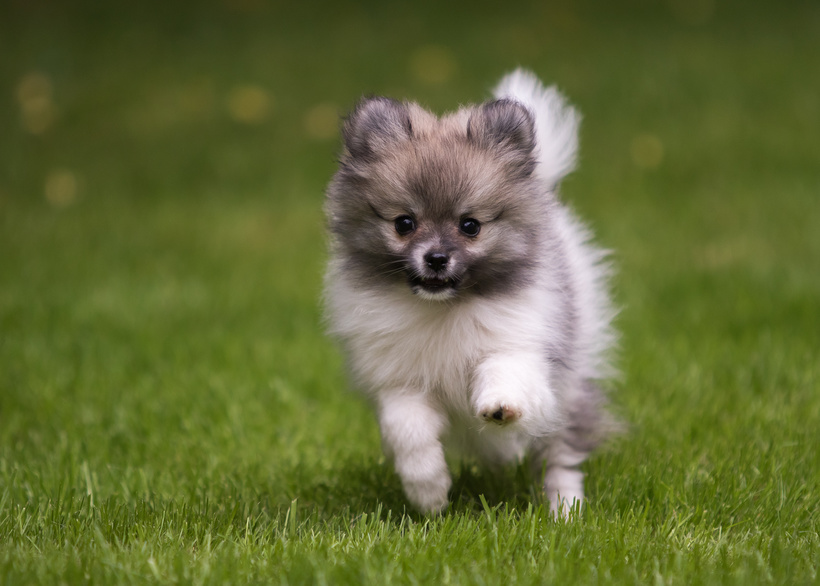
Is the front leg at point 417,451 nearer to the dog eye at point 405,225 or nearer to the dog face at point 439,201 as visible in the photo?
the dog face at point 439,201

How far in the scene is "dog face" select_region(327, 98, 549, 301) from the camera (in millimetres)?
3100

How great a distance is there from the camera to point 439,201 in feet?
10.2

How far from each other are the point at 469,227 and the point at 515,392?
603mm

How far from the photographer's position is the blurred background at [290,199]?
4738mm

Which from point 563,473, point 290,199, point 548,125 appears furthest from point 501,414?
point 290,199

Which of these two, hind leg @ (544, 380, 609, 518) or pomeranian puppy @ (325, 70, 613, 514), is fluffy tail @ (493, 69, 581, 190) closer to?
pomeranian puppy @ (325, 70, 613, 514)

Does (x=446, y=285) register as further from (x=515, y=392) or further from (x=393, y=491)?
(x=393, y=491)

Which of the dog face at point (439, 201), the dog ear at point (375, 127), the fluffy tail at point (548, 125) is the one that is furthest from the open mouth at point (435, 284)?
the fluffy tail at point (548, 125)

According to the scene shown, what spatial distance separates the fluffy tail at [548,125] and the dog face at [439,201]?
0.33m

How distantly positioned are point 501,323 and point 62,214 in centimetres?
661

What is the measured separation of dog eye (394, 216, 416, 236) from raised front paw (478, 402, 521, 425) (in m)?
0.66

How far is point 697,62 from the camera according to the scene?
36.3 ft

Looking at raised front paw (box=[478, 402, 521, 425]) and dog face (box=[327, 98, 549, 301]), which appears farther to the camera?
dog face (box=[327, 98, 549, 301])

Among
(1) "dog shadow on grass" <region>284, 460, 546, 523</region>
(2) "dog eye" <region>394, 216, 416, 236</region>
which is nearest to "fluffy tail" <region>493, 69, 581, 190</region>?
(2) "dog eye" <region>394, 216, 416, 236</region>
